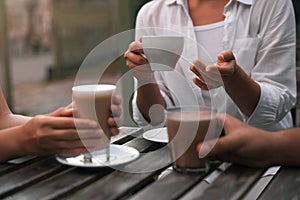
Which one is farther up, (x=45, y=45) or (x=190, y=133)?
(x=190, y=133)

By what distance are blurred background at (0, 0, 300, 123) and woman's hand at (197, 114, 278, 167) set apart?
3.17 metres

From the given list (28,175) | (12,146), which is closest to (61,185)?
(28,175)

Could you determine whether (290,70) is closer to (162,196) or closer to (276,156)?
(276,156)

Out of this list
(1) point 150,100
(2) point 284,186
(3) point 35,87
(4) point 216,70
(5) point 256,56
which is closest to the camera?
(2) point 284,186

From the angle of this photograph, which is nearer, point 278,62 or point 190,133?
point 190,133

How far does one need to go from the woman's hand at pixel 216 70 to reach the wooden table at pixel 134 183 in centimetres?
25

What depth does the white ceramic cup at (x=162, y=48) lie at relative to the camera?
Answer: 1177mm

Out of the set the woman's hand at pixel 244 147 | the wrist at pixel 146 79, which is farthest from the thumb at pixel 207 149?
the wrist at pixel 146 79

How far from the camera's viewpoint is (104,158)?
3.75 ft

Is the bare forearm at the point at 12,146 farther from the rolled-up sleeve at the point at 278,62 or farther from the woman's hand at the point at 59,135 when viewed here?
the rolled-up sleeve at the point at 278,62

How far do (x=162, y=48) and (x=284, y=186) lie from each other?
0.45 m

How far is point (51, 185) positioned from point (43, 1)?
3724 mm

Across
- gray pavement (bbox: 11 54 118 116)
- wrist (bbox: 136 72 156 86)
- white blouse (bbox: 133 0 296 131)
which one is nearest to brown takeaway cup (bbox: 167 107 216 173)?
wrist (bbox: 136 72 156 86)

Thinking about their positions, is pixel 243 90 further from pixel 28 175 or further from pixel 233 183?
pixel 28 175
